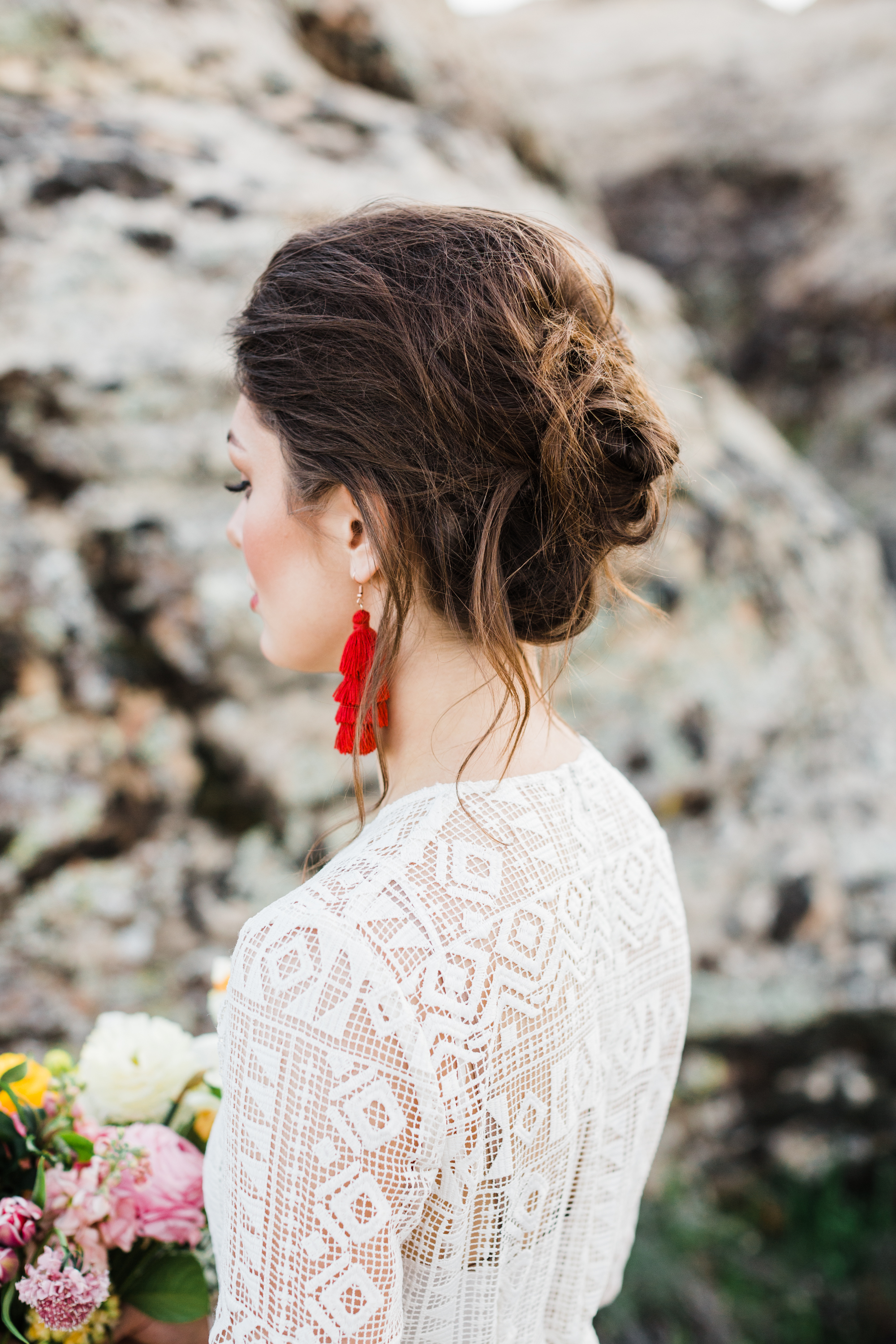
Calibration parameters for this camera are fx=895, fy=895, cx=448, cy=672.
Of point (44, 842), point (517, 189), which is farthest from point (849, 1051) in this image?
point (517, 189)

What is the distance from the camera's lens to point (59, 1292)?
1.10m

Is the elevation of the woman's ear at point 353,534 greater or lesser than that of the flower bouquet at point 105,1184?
greater

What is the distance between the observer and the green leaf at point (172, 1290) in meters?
1.22

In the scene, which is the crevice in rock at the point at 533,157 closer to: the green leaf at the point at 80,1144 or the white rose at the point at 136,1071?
the white rose at the point at 136,1071

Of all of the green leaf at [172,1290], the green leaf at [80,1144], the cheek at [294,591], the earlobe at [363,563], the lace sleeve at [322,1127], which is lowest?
the green leaf at [172,1290]

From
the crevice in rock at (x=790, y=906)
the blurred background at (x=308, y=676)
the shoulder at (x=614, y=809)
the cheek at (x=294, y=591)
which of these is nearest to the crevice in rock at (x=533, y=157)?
the blurred background at (x=308, y=676)

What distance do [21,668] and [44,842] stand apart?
1.49 ft

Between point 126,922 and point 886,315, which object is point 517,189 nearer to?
point 886,315

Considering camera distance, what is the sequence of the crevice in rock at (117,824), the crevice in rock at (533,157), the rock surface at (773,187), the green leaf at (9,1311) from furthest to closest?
the rock surface at (773,187) < the crevice in rock at (533,157) < the crevice in rock at (117,824) < the green leaf at (9,1311)

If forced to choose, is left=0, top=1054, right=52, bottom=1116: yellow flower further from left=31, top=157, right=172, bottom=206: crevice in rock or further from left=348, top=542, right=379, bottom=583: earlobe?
left=31, top=157, right=172, bottom=206: crevice in rock

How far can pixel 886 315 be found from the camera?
4.77 metres

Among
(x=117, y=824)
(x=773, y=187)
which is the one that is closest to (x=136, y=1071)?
(x=117, y=824)

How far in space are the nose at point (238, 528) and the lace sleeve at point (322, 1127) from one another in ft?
2.04

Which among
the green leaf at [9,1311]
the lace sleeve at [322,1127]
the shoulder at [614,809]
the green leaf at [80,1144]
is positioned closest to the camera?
the lace sleeve at [322,1127]
